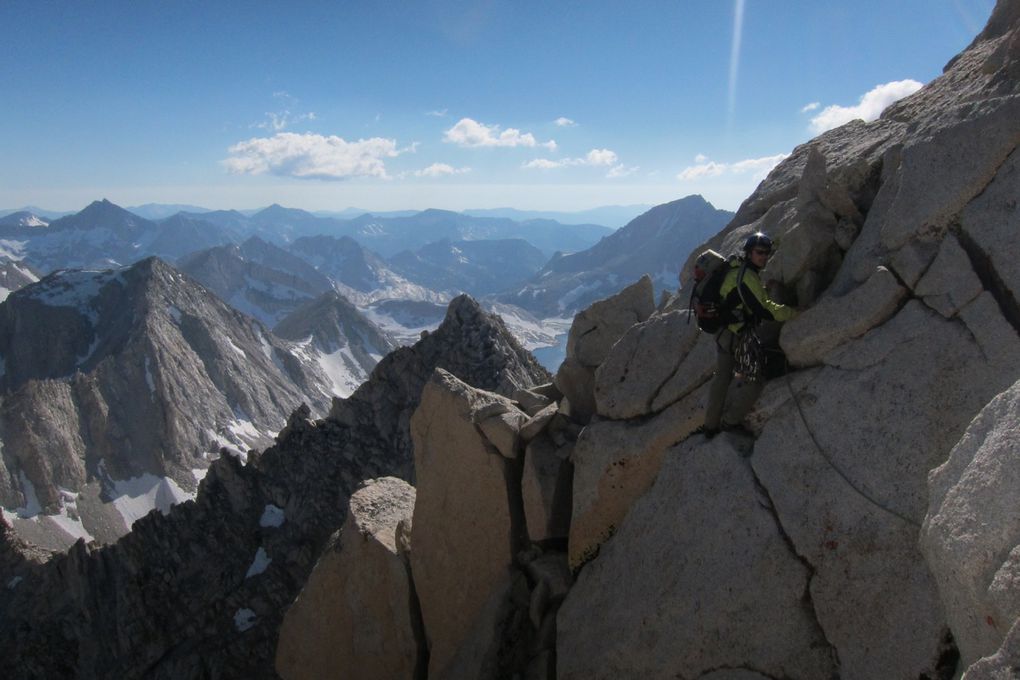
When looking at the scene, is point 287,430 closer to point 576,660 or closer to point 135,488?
point 576,660

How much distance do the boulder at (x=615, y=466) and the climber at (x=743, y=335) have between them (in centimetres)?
60

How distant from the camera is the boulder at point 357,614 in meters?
17.0

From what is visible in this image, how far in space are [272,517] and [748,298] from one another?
57.6 m

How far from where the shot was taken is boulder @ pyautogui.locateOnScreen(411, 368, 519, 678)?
48.7 feet

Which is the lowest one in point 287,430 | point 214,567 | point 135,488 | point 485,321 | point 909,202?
point 135,488

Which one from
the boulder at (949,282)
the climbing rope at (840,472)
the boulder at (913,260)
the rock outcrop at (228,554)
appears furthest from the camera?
the rock outcrop at (228,554)

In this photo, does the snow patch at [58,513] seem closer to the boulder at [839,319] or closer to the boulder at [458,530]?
the boulder at [458,530]

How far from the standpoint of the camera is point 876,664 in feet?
28.2

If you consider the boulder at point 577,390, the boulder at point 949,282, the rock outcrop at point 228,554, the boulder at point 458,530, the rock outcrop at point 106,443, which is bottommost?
the rock outcrop at point 106,443

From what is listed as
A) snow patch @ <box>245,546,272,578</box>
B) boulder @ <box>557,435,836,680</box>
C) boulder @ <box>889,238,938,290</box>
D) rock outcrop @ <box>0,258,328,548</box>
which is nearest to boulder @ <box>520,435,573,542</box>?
boulder @ <box>557,435,836,680</box>

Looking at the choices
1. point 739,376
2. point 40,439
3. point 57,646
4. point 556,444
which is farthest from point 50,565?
point 40,439

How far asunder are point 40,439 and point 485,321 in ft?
437

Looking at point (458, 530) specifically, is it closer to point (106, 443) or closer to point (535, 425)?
point (535, 425)

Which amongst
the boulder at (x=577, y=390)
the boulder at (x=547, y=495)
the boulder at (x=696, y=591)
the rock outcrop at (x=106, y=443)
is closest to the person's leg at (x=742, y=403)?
the boulder at (x=696, y=591)
